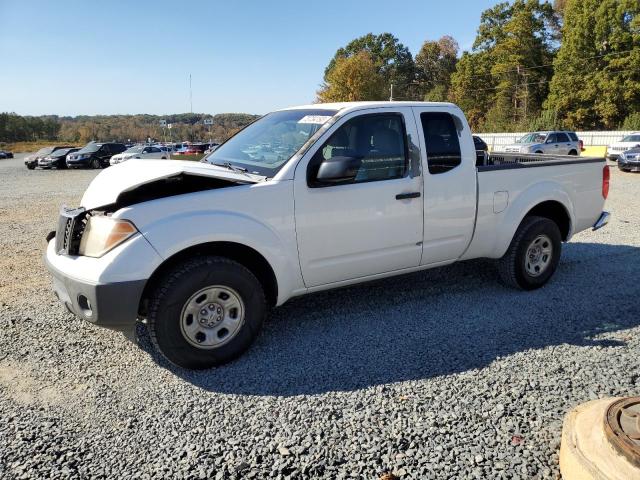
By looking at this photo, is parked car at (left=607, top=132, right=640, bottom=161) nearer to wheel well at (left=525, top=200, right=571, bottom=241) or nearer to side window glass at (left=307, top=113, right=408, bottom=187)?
wheel well at (left=525, top=200, right=571, bottom=241)

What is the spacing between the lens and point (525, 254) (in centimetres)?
512

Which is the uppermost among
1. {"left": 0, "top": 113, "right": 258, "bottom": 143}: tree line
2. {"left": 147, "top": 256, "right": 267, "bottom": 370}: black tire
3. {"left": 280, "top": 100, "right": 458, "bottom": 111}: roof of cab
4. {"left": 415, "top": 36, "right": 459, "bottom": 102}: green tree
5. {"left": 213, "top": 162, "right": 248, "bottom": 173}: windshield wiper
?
{"left": 415, "top": 36, "right": 459, "bottom": 102}: green tree

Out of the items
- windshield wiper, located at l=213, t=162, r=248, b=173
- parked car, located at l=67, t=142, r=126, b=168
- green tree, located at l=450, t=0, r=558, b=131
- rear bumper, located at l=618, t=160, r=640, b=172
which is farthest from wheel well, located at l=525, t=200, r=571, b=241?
green tree, located at l=450, t=0, r=558, b=131

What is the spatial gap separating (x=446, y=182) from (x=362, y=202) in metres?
0.92

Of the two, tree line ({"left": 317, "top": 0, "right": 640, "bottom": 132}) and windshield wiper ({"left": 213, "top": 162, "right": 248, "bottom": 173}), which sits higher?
tree line ({"left": 317, "top": 0, "right": 640, "bottom": 132})

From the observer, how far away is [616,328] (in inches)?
168

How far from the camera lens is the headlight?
3.29 meters

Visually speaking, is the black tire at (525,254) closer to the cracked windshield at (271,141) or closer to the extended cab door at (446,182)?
the extended cab door at (446,182)

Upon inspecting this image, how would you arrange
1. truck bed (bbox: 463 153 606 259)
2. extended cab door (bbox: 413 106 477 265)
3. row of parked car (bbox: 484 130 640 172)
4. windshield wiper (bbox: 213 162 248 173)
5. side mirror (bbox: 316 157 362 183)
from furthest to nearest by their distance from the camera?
1. row of parked car (bbox: 484 130 640 172)
2. truck bed (bbox: 463 153 606 259)
3. extended cab door (bbox: 413 106 477 265)
4. windshield wiper (bbox: 213 162 248 173)
5. side mirror (bbox: 316 157 362 183)

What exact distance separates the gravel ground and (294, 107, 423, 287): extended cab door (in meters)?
0.65

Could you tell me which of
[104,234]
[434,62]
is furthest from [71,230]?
[434,62]

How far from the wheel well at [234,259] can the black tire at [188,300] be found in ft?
0.26

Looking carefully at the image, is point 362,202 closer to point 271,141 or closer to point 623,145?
point 271,141

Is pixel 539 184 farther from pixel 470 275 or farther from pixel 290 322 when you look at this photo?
pixel 290 322
